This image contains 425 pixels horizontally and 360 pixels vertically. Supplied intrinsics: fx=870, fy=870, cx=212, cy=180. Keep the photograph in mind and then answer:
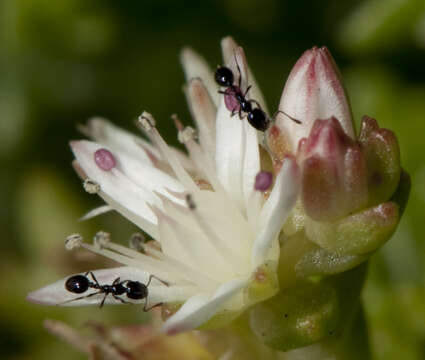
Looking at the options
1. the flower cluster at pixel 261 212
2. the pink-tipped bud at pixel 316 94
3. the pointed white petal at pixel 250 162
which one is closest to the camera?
the flower cluster at pixel 261 212

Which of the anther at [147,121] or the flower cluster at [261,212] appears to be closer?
the flower cluster at [261,212]

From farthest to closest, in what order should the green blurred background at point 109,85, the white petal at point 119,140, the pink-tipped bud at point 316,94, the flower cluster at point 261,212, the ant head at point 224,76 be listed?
1. the green blurred background at point 109,85
2. the white petal at point 119,140
3. the ant head at point 224,76
4. the pink-tipped bud at point 316,94
5. the flower cluster at point 261,212

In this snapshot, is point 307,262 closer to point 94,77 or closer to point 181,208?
point 181,208

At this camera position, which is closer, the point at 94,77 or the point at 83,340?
the point at 83,340

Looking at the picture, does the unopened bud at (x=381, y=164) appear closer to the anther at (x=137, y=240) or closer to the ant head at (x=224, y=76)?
the ant head at (x=224, y=76)

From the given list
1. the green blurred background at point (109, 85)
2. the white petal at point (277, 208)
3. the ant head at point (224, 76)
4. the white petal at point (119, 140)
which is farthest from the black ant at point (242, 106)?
the green blurred background at point (109, 85)

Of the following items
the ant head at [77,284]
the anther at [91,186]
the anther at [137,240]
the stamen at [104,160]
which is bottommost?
the ant head at [77,284]

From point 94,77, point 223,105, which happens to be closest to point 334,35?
point 94,77
